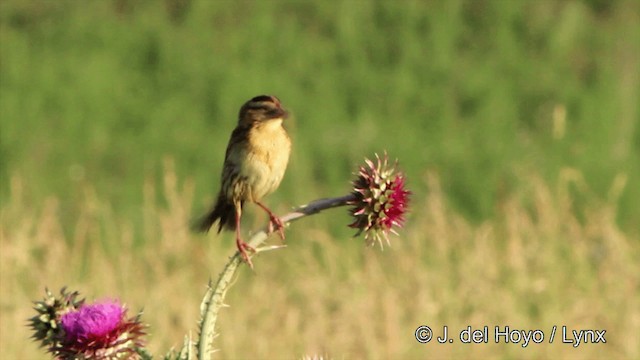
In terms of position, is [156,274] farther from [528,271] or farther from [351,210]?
[351,210]

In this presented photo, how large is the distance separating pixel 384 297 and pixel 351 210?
16.2 feet

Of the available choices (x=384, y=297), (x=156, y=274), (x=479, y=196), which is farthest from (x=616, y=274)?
(x=479, y=196)

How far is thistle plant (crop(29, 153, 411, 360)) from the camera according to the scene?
3109 millimetres

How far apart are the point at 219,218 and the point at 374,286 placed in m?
4.39

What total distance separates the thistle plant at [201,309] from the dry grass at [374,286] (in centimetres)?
387

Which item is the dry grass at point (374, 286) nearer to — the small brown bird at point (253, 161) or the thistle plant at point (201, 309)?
the small brown bird at point (253, 161)

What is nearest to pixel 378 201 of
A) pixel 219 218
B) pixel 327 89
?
pixel 219 218

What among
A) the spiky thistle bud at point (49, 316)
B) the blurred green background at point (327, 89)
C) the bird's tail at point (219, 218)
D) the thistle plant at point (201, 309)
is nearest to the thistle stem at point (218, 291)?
the thistle plant at point (201, 309)

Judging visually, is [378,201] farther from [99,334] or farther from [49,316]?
[49,316]

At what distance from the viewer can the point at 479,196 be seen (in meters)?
13.2

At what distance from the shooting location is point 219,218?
13.6ft

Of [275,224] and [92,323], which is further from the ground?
[275,224]

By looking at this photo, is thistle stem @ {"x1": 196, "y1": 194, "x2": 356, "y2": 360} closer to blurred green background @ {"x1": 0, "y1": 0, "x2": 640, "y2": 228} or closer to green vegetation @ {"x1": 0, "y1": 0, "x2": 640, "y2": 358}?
green vegetation @ {"x1": 0, "y1": 0, "x2": 640, "y2": 358}

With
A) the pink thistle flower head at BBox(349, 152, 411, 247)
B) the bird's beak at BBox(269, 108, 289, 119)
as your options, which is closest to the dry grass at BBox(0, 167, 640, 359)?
the bird's beak at BBox(269, 108, 289, 119)
